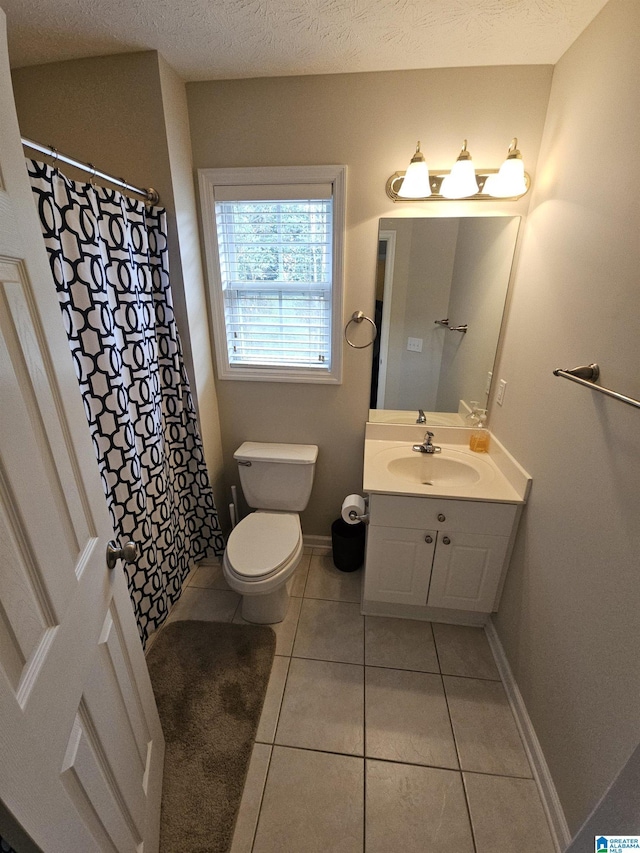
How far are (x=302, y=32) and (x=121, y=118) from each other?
76cm

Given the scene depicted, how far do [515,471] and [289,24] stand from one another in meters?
1.81

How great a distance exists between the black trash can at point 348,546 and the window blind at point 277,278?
974 millimetres

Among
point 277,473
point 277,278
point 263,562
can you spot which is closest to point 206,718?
point 263,562

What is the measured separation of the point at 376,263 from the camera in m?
1.67

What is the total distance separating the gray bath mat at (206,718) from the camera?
1104 millimetres

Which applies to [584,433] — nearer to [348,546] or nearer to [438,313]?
[438,313]

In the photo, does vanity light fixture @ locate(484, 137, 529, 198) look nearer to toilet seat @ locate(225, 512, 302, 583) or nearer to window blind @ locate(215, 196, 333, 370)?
window blind @ locate(215, 196, 333, 370)

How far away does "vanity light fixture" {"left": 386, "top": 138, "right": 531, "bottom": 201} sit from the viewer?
1.35 m

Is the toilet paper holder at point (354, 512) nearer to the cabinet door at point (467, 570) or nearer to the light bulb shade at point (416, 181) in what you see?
the cabinet door at point (467, 570)

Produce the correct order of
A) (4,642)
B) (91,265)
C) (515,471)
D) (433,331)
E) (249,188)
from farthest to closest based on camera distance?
(433,331) → (249,188) → (515,471) → (91,265) → (4,642)

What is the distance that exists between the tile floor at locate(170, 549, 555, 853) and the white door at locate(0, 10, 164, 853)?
529mm

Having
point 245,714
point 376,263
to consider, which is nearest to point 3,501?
point 245,714

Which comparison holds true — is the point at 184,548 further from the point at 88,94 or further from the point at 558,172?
the point at 558,172

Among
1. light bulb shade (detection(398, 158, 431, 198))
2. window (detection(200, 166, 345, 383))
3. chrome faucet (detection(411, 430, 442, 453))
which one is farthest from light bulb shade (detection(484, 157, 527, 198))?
chrome faucet (detection(411, 430, 442, 453))
